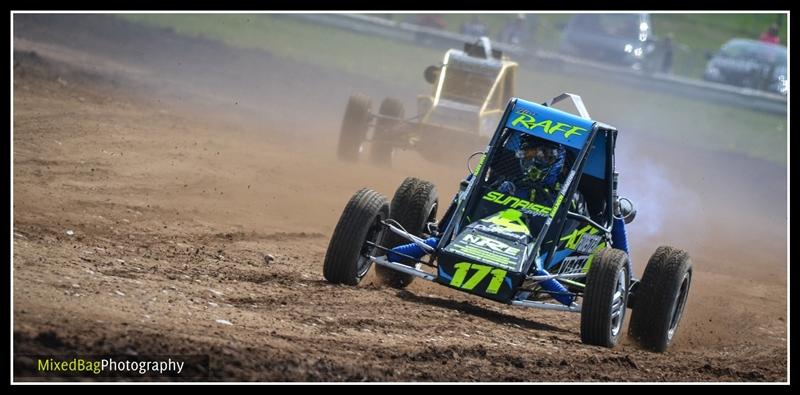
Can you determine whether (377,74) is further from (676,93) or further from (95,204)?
(95,204)

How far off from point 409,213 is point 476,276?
1.31 metres

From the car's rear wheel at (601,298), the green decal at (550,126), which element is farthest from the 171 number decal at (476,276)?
the green decal at (550,126)

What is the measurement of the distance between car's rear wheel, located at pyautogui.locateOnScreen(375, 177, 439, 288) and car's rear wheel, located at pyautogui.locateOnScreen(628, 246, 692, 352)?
1.83 meters

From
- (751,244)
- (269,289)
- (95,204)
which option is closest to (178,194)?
(95,204)

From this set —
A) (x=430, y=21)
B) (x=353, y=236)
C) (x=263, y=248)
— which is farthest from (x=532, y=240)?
(x=430, y=21)

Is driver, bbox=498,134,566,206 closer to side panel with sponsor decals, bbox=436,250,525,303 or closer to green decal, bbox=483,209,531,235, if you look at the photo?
green decal, bbox=483,209,531,235

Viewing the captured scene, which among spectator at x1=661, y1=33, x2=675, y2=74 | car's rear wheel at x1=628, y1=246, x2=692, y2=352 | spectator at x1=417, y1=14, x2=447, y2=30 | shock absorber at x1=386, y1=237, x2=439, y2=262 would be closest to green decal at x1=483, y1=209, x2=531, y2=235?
shock absorber at x1=386, y1=237, x2=439, y2=262

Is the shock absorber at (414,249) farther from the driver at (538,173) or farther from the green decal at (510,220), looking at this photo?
the driver at (538,173)

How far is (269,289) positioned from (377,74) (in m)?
19.8

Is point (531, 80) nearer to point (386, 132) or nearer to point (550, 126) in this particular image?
point (386, 132)

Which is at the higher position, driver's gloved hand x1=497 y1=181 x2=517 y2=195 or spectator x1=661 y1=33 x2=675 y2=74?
spectator x1=661 y1=33 x2=675 y2=74

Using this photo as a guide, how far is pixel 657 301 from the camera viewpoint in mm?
9086

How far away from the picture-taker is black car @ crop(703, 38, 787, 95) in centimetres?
2917

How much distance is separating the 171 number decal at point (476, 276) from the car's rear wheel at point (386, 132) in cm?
891
